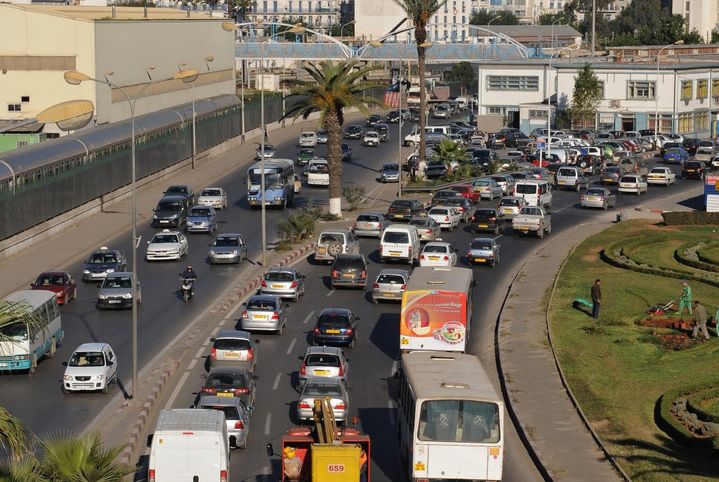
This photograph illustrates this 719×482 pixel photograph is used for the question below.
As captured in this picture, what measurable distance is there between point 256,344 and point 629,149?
2764 inches

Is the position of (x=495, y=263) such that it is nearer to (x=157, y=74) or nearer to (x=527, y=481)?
(x=527, y=481)

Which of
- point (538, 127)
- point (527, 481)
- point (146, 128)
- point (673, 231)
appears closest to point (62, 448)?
point (527, 481)

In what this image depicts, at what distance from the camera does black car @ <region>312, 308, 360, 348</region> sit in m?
47.1

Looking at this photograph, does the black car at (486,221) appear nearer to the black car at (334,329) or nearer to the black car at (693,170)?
the black car at (334,329)

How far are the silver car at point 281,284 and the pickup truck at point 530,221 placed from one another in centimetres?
2034

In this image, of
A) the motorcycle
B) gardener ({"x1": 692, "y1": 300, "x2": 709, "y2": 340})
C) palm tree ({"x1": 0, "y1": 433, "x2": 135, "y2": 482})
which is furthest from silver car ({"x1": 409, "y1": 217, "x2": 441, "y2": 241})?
palm tree ({"x1": 0, "y1": 433, "x2": 135, "y2": 482})

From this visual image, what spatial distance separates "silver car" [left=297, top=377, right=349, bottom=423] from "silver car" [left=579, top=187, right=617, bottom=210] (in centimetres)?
4875

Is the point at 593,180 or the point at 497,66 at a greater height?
the point at 497,66

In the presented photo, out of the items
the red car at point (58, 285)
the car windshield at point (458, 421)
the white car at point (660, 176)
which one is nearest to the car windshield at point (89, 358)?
the red car at point (58, 285)

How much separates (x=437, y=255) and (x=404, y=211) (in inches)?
568

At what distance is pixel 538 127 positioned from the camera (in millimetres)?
132125

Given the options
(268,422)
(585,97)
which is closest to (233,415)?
(268,422)

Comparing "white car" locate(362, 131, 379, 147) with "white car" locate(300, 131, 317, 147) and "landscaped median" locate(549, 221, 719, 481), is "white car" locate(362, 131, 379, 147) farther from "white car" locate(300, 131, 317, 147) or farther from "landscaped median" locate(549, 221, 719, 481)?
"landscaped median" locate(549, 221, 719, 481)

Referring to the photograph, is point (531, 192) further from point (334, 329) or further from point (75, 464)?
point (75, 464)
